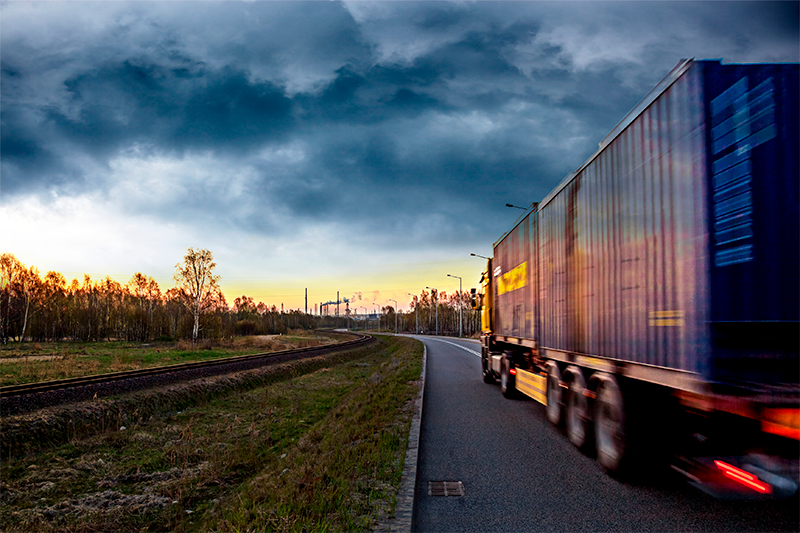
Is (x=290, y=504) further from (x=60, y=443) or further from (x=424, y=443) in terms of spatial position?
(x=60, y=443)

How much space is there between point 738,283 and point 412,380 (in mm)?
12185

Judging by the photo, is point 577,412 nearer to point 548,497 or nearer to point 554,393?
point 554,393

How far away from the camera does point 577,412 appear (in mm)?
6379

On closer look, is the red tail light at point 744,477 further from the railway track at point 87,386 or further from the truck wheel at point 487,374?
the railway track at point 87,386

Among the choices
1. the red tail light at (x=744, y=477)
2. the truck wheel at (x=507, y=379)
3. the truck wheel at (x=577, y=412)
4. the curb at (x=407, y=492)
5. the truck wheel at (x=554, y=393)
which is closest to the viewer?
the red tail light at (x=744, y=477)

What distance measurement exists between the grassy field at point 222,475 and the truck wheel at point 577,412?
2554mm

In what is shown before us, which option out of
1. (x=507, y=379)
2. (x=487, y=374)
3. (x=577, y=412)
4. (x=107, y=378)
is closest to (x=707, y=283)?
(x=577, y=412)

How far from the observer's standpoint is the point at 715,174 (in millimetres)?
3799

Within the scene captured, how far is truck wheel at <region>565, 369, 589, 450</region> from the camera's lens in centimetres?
607

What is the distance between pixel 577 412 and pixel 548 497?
74.1 inches

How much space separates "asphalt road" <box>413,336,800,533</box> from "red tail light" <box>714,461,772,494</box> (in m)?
0.34

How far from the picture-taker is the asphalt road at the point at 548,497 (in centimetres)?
411

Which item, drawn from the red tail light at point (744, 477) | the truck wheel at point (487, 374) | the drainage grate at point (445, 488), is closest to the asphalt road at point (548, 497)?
the drainage grate at point (445, 488)

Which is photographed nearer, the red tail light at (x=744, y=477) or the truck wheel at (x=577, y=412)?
the red tail light at (x=744, y=477)
